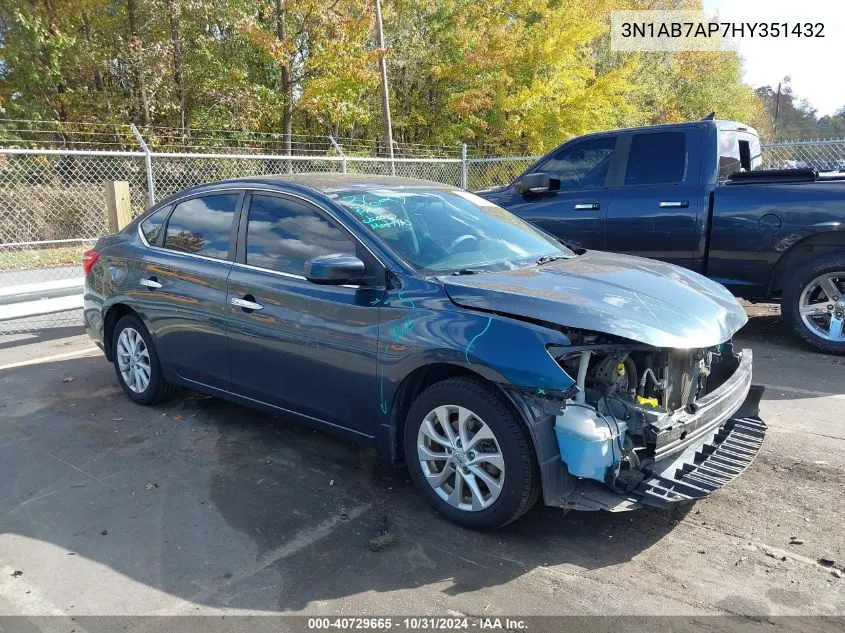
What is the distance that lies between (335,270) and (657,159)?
468 cm

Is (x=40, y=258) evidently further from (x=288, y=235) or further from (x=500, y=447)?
(x=500, y=447)

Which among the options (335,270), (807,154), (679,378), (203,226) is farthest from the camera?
(807,154)

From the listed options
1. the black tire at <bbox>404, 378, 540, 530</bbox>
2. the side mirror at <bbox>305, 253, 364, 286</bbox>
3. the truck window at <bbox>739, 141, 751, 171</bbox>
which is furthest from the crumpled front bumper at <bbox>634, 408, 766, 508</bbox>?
the truck window at <bbox>739, 141, 751, 171</bbox>

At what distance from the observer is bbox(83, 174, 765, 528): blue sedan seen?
9.56 feet

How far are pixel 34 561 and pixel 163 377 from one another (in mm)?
1949

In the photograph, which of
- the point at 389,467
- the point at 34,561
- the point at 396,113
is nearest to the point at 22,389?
the point at 34,561

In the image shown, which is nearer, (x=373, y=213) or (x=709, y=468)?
(x=709, y=468)

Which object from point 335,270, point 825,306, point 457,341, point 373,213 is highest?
point 373,213

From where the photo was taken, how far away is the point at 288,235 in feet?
13.1

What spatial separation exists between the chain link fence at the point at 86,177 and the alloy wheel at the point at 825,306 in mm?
3670

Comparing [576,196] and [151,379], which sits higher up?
[576,196]

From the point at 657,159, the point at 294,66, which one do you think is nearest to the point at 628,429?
the point at 657,159

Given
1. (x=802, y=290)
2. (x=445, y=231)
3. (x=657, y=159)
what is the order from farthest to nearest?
(x=657, y=159) → (x=802, y=290) → (x=445, y=231)

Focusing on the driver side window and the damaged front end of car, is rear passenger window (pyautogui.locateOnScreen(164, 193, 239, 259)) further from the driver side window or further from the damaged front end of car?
the driver side window
